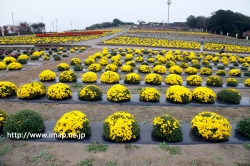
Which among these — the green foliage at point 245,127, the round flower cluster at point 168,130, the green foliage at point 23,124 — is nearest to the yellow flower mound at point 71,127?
the green foliage at point 23,124

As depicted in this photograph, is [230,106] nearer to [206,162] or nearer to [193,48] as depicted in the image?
[206,162]

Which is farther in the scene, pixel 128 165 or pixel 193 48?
pixel 193 48

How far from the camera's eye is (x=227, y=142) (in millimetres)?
5102

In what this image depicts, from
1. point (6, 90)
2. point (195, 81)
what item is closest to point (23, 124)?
point (6, 90)

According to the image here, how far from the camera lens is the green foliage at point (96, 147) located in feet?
15.1

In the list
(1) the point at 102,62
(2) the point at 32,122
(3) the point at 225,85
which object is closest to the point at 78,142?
(2) the point at 32,122

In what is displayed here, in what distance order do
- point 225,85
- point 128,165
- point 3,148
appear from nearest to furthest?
point 128,165 < point 3,148 < point 225,85

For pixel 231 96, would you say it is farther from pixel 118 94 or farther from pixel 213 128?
pixel 118 94

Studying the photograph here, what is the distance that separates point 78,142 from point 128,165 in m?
1.41

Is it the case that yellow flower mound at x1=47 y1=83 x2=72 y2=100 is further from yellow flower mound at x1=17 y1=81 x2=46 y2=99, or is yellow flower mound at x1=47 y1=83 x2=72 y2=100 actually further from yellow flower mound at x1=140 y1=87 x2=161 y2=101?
yellow flower mound at x1=140 y1=87 x2=161 y2=101

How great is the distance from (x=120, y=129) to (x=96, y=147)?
67 centimetres

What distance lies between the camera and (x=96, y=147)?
185 inches

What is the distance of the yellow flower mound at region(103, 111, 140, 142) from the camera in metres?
4.82

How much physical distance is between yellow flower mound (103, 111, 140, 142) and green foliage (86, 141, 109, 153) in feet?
0.84
